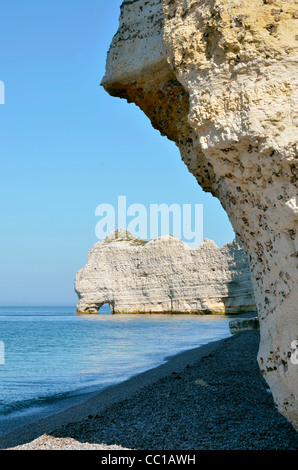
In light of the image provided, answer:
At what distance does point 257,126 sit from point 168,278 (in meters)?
44.0

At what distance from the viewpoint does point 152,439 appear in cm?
411

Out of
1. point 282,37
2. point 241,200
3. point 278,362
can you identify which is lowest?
point 278,362

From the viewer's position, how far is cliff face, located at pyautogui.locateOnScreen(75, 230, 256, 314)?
4350 cm

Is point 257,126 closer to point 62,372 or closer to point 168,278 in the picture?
point 62,372

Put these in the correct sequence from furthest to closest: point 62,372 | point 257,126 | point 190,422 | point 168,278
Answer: point 168,278, point 62,372, point 190,422, point 257,126

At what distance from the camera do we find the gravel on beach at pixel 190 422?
3927 millimetres

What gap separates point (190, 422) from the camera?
4504 mm

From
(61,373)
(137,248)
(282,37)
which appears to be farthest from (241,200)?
(137,248)

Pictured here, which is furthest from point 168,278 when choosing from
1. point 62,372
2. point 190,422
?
point 190,422

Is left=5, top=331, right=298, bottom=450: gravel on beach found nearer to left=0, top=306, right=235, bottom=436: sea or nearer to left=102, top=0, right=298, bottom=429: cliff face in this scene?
left=102, top=0, right=298, bottom=429: cliff face

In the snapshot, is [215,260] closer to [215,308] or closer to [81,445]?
[215,308]

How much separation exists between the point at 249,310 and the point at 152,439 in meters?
41.2

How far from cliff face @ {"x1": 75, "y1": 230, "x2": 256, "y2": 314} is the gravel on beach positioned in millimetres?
36166

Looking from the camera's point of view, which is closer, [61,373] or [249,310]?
[61,373]
